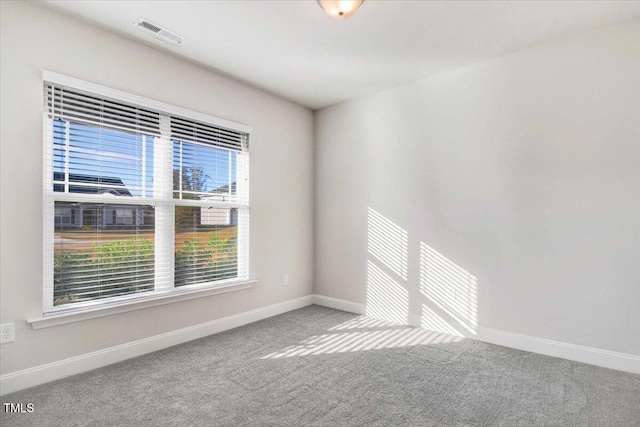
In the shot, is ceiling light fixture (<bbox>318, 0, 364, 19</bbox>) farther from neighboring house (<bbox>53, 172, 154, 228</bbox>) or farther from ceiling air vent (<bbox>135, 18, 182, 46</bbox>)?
neighboring house (<bbox>53, 172, 154, 228</bbox>)

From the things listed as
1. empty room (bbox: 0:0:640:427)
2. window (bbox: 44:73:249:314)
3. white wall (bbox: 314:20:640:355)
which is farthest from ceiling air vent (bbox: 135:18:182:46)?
white wall (bbox: 314:20:640:355)

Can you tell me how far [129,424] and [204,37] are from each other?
2.87m

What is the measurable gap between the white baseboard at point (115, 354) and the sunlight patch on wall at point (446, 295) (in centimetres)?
187

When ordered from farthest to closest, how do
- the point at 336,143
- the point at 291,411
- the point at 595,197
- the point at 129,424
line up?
the point at 336,143
the point at 595,197
the point at 291,411
the point at 129,424

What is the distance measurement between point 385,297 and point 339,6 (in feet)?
9.87

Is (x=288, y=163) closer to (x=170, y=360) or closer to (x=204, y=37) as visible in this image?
(x=204, y=37)

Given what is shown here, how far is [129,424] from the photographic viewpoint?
77.1 inches

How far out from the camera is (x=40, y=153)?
2.44 metres

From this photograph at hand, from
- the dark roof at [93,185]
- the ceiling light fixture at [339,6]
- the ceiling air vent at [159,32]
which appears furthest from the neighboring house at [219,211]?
the ceiling light fixture at [339,6]

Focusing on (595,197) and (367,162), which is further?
(367,162)

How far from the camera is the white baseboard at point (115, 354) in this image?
7.61ft

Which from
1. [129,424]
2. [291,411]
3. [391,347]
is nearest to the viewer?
[129,424]

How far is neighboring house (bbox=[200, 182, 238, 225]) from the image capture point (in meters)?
3.49

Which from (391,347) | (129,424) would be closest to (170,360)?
(129,424)
